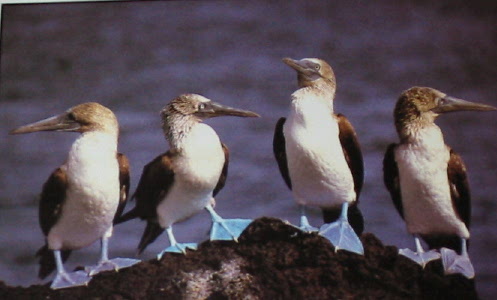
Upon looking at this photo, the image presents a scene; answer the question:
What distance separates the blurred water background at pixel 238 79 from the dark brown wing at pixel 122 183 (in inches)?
2.2

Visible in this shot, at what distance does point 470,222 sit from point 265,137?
2.39ft

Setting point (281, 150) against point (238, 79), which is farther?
point (238, 79)

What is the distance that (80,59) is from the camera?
3.07 meters

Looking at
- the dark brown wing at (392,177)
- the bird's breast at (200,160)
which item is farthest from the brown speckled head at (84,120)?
the dark brown wing at (392,177)

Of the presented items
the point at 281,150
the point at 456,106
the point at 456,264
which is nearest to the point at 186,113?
the point at 281,150

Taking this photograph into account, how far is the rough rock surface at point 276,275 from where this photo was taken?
265 cm

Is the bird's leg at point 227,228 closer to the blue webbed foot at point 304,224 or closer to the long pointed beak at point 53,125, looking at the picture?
the blue webbed foot at point 304,224

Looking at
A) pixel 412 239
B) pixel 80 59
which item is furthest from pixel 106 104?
→ pixel 412 239

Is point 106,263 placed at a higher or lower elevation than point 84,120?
lower

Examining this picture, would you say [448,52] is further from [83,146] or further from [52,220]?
[52,220]

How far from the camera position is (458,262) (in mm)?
2682

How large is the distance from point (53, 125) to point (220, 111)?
58 centimetres

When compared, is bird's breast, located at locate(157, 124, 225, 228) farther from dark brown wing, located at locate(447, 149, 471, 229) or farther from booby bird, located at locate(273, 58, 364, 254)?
dark brown wing, located at locate(447, 149, 471, 229)

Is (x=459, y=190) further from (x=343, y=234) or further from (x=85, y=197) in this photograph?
(x=85, y=197)
